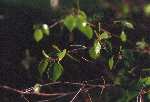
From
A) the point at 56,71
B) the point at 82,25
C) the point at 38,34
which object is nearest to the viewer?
the point at 82,25

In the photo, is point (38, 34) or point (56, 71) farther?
point (56, 71)

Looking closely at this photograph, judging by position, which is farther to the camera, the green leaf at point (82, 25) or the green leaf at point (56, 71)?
the green leaf at point (56, 71)

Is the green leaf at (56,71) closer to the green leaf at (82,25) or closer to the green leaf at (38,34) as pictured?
the green leaf at (38,34)

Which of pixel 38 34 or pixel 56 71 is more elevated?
pixel 38 34

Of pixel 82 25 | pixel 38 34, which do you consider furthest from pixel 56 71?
pixel 82 25

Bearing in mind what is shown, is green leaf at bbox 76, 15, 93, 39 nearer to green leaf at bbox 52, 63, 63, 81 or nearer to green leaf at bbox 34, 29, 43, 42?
green leaf at bbox 34, 29, 43, 42

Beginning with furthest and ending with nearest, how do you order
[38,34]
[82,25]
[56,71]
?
[56,71] < [38,34] < [82,25]

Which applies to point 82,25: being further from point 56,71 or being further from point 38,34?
point 56,71

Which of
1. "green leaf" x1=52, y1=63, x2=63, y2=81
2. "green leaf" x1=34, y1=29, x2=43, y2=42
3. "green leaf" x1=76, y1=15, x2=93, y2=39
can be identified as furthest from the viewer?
"green leaf" x1=52, y1=63, x2=63, y2=81

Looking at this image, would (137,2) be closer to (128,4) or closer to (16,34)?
(128,4)

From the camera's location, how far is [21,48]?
4.47m

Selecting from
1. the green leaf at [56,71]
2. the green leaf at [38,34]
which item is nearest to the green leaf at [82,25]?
the green leaf at [38,34]

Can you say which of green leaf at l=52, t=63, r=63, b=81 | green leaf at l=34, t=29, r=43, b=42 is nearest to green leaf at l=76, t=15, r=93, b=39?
green leaf at l=34, t=29, r=43, b=42

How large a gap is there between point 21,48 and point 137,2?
8.48 feet
